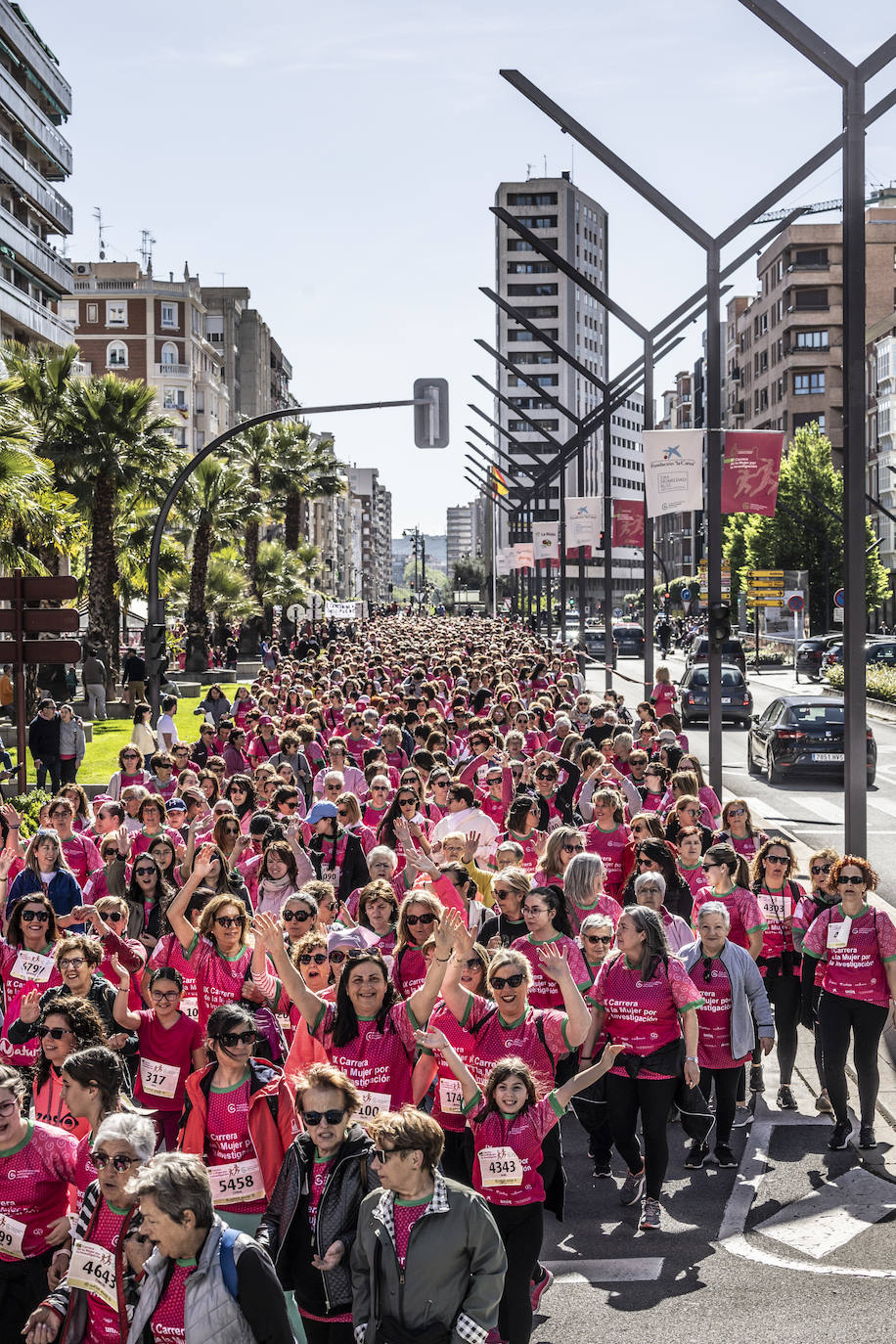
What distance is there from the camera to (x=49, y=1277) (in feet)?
17.0

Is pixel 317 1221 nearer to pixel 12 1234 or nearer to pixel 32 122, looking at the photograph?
pixel 12 1234

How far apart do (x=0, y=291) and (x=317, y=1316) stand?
4799cm

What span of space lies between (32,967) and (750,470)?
42.3ft

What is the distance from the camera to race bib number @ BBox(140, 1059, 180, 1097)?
22.9ft

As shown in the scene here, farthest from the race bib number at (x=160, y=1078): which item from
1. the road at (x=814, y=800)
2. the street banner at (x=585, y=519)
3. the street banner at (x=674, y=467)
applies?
the street banner at (x=585, y=519)

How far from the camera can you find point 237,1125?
19.2 ft

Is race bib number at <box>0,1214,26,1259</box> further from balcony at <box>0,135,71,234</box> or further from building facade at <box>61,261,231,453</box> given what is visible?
building facade at <box>61,261,231,453</box>

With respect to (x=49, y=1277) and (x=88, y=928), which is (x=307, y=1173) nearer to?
(x=49, y=1277)

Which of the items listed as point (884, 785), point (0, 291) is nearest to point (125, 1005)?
point (884, 785)

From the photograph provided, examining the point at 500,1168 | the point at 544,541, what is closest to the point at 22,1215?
the point at 500,1168

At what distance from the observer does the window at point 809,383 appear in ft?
341

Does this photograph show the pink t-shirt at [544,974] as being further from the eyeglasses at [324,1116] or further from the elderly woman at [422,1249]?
the elderly woman at [422,1249]

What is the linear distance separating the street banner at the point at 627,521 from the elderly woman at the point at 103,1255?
2593 centimetres

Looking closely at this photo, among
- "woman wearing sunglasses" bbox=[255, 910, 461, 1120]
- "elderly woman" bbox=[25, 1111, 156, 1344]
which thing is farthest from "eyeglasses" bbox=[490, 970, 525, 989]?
"elderly woman" bbox=[25, 1111, 156, 1344]
